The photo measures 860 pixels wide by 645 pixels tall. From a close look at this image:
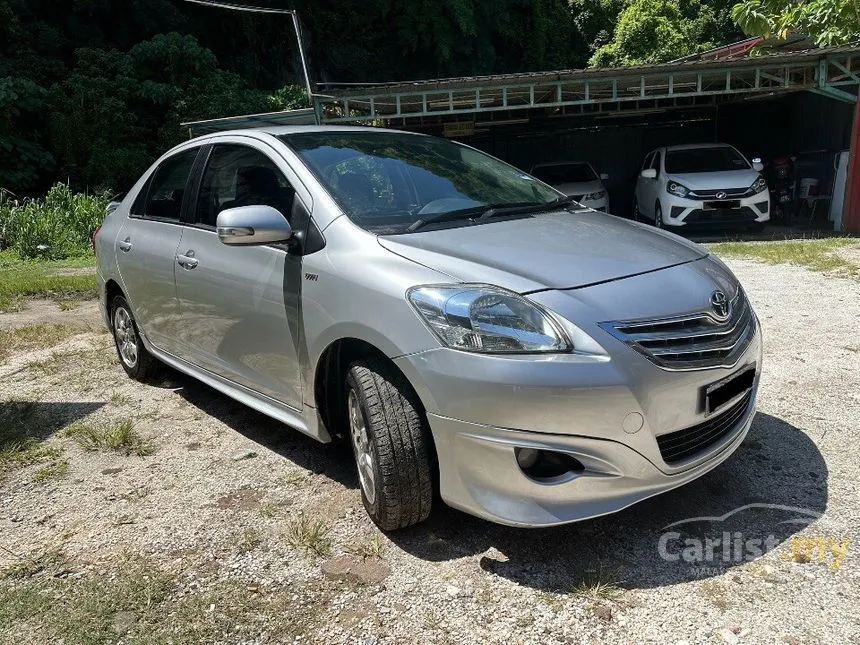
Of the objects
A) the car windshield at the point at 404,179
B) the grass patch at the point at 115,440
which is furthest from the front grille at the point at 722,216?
the grass patch at the point at 115,440

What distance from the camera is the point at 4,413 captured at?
14.6 feet

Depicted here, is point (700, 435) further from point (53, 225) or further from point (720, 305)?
point (53, 225)

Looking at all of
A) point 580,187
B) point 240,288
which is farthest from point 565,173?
point 240,288

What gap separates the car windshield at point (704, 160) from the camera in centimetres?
1225

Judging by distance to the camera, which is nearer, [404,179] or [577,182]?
[404,179]

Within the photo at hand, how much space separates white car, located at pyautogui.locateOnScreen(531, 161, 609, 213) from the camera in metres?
13.4

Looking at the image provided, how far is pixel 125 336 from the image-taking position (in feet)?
16.5

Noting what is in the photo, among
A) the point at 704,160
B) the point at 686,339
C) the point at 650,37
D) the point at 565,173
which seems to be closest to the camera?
the point at 686,339

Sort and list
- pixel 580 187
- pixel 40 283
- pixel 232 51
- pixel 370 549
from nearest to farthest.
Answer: pixel 370 549
pixel 40 283
pixel 580 187
pixel 232 51

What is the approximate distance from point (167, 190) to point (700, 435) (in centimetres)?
336

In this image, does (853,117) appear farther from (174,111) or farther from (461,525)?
(174,111)

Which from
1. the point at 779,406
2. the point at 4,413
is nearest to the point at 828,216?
the point at 779,406

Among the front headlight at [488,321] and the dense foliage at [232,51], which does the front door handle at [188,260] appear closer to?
the front headlight at [488,321]

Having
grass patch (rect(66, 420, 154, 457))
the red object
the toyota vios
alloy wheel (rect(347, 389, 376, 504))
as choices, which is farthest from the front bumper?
the red object
